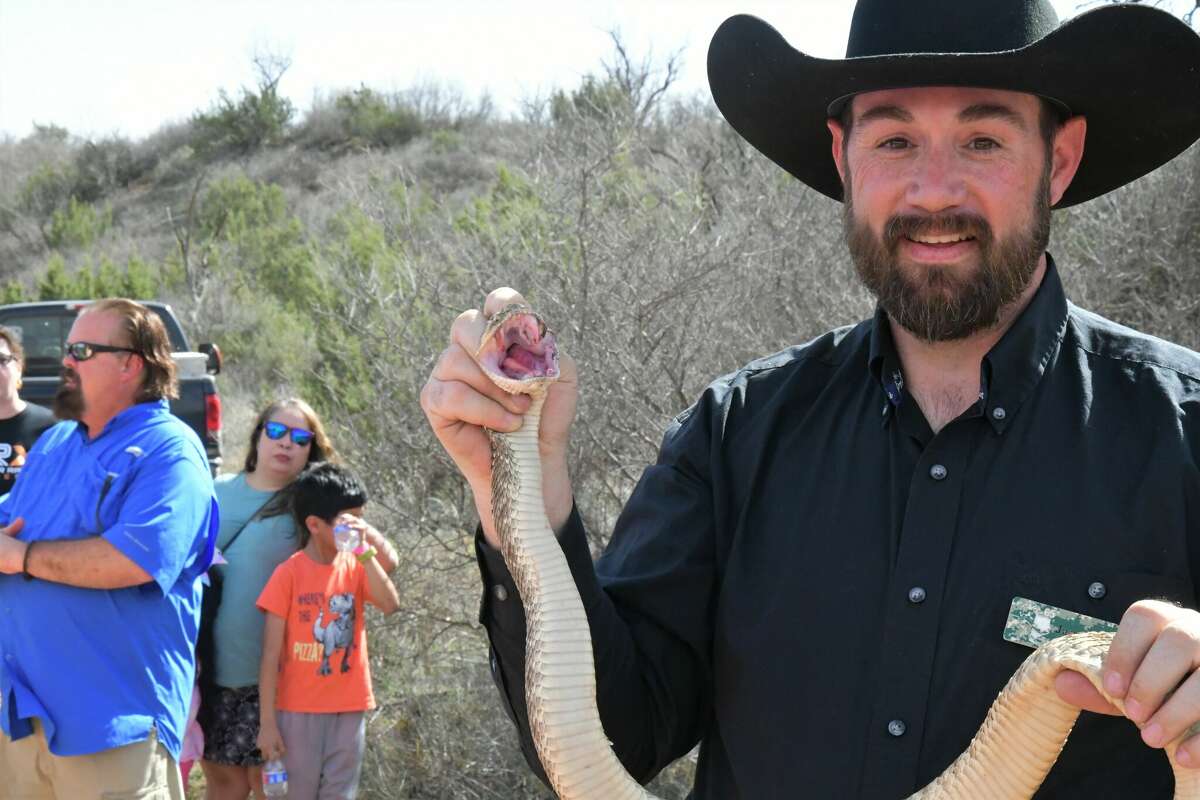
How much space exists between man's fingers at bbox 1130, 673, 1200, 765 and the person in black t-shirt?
6.43 metres

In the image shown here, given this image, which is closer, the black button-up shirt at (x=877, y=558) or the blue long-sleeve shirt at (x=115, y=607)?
the black button-up shirt at (x=877, y=558)

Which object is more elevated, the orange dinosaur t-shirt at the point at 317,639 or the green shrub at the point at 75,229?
the green shrub at the point at 75,229

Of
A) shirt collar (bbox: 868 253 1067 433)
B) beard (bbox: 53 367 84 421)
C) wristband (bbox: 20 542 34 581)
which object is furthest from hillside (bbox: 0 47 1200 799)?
shirt collar (bbox: 868 253 1067 433)

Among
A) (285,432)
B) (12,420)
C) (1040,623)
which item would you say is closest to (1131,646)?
(1040,623)

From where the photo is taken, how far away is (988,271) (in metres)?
2.22

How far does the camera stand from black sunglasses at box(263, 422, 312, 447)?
6086 mm

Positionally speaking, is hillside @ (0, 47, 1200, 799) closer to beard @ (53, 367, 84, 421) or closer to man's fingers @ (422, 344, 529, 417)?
beard @ (53, 367, 84, 421)

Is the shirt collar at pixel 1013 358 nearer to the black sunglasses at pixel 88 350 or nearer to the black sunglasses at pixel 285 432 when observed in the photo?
the black sunglasses at pixel 88 350

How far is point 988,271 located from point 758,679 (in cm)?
81

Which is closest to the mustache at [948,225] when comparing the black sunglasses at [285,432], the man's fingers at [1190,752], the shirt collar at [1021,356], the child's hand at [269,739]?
the shirt collar at [1021,356]

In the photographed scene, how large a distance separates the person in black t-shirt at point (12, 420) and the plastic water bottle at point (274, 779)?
2440 millimetres

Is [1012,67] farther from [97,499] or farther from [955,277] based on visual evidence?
[97,499]

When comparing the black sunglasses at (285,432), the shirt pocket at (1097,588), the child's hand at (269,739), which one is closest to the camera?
the shirt pocket at (1097,588)

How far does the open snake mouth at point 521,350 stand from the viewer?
2.03 m
